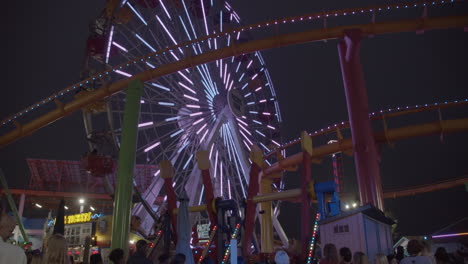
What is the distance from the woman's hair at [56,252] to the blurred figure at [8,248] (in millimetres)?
432

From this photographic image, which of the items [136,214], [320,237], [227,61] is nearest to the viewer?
[320,237]

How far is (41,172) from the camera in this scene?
40.3 meters

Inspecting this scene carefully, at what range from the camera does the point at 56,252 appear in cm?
316

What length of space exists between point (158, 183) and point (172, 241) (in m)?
6.99

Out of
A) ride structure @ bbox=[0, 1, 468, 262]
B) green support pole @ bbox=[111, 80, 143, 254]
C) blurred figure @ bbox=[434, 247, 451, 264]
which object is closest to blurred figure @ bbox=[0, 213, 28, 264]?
blurred figure @ bbox=[434, 247, 451, 264]

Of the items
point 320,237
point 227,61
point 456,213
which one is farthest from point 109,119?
point 456,213

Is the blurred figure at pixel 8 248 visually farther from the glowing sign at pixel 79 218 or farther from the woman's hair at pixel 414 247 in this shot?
the glowing sign at pixel 79 218

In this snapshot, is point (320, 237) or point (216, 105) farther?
point (216, 105)

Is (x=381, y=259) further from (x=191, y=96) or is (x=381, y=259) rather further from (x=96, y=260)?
(x=191, y=96)

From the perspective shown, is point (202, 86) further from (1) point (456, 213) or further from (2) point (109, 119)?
(1) point (456, 213)

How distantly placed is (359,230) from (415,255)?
3.92m

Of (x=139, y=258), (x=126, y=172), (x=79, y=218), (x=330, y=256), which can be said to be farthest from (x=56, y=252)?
(x=79, y=218)

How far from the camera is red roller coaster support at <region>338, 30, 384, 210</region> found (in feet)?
38.7

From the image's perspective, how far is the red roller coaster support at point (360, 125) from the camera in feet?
38.7
